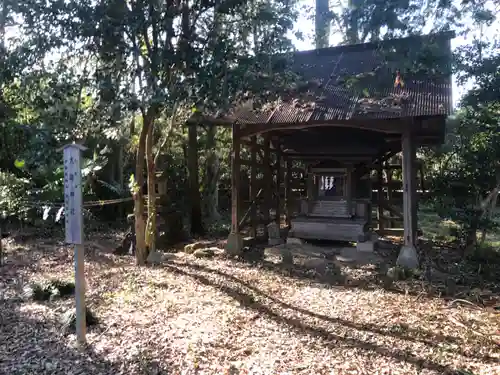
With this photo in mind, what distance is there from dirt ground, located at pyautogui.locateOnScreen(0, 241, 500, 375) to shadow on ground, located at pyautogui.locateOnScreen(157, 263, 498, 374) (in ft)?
0.04

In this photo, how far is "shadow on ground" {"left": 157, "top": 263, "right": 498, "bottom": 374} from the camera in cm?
407

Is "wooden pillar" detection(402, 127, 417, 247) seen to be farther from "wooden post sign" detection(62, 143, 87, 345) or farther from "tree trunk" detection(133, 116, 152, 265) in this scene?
"wooden post sign" detection(62, 143, 87, 345)

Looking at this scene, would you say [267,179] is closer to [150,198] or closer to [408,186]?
[150,198]

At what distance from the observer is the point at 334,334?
15.4 feet

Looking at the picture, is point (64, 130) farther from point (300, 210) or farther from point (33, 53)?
point (300, 210)

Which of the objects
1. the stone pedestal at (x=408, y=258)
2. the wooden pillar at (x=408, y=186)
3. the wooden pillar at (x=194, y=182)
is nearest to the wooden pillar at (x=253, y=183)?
the wooden pillar at (x=194, y=182)

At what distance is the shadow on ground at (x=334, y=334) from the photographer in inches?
160

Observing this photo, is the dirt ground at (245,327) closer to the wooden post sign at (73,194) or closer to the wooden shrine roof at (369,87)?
the wooden post sign at (73,194)

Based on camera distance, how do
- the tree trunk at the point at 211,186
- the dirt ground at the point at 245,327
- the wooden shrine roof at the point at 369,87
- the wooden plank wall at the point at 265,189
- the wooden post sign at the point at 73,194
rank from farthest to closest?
the tree trunk at the point at 211,186 → the wooden plank wall at the point at 265,189 → the wooden shrine roof at the point at 369,87 → the wooden post sign at the point at 73,194 → the dirt ground at the point at 245,327

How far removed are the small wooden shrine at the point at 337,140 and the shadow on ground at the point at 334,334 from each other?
2943 mm

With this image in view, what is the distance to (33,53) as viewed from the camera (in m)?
5.74

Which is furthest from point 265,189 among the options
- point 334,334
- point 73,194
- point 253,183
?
point 73,194

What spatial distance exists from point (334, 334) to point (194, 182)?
7752 mm

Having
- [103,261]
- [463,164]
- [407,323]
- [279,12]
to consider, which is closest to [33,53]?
[279,12]
